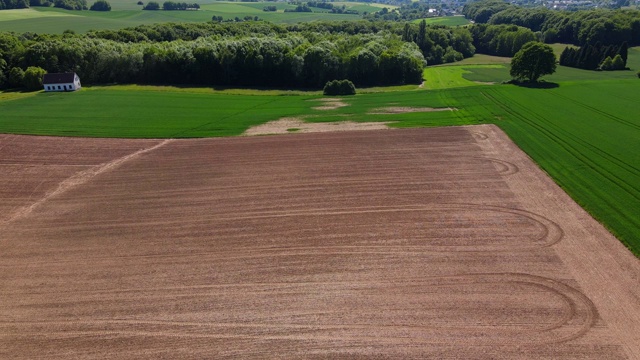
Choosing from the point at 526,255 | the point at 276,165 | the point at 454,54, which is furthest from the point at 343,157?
the point at 454,54

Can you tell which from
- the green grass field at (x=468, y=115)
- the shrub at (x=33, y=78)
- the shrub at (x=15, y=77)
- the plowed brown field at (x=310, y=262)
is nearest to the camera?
the plowed brown field at (x=310, y=262)

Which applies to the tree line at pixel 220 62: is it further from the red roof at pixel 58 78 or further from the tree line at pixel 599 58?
the tree line at pixel 599 58

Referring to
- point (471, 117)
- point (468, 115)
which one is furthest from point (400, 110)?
point (471, 117)

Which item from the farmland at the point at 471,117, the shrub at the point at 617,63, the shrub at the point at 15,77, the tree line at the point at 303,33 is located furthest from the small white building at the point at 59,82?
the shrub at the point at 617,63

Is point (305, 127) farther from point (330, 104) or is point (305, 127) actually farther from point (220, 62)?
point (220, 62)

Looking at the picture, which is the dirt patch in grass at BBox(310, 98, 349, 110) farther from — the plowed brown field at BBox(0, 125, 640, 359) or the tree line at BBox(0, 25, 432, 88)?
the plowed brown field at BBox(0, 125, 640, 359)

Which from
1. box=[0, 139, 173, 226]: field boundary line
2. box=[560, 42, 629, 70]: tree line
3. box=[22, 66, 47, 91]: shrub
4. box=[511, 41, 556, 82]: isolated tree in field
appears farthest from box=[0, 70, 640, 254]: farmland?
box=[560, 42, 629, 70]: tree line

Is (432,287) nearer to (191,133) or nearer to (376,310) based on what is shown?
(376,310)
